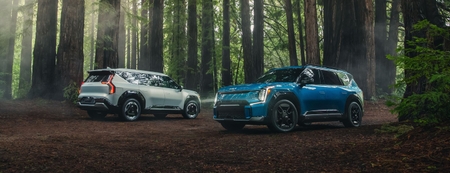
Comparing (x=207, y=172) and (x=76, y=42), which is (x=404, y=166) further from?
(x=76, y=42)

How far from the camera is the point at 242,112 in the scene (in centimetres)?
916

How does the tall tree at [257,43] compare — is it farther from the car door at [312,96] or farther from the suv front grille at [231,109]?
the suv front grille at [231,109]

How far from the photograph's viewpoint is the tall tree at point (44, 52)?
53.1ft

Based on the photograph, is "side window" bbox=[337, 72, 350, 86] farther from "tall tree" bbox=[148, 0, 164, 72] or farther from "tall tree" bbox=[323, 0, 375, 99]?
"tall tree" bbox=[148, 0, 164, 72]

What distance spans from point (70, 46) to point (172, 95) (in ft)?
15.9

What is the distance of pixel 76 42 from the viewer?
15.5 m

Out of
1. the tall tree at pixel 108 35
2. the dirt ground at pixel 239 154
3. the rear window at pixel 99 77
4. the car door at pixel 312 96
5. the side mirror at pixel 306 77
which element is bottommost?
the dirt ground at pixel 239 154

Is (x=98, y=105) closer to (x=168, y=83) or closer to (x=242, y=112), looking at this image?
(x=168, y=83)

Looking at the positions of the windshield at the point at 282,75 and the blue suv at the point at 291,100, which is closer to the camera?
the blue suv at the point at 291,100

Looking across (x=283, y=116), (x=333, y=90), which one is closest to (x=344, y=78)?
(x=333, y=90)

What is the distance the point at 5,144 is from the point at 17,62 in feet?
144

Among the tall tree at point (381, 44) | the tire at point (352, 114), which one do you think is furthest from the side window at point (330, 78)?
the tall tree at point (381, 44)

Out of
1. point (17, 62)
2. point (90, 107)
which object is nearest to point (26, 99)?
point (90, 107)

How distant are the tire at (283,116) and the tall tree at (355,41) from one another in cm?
997
